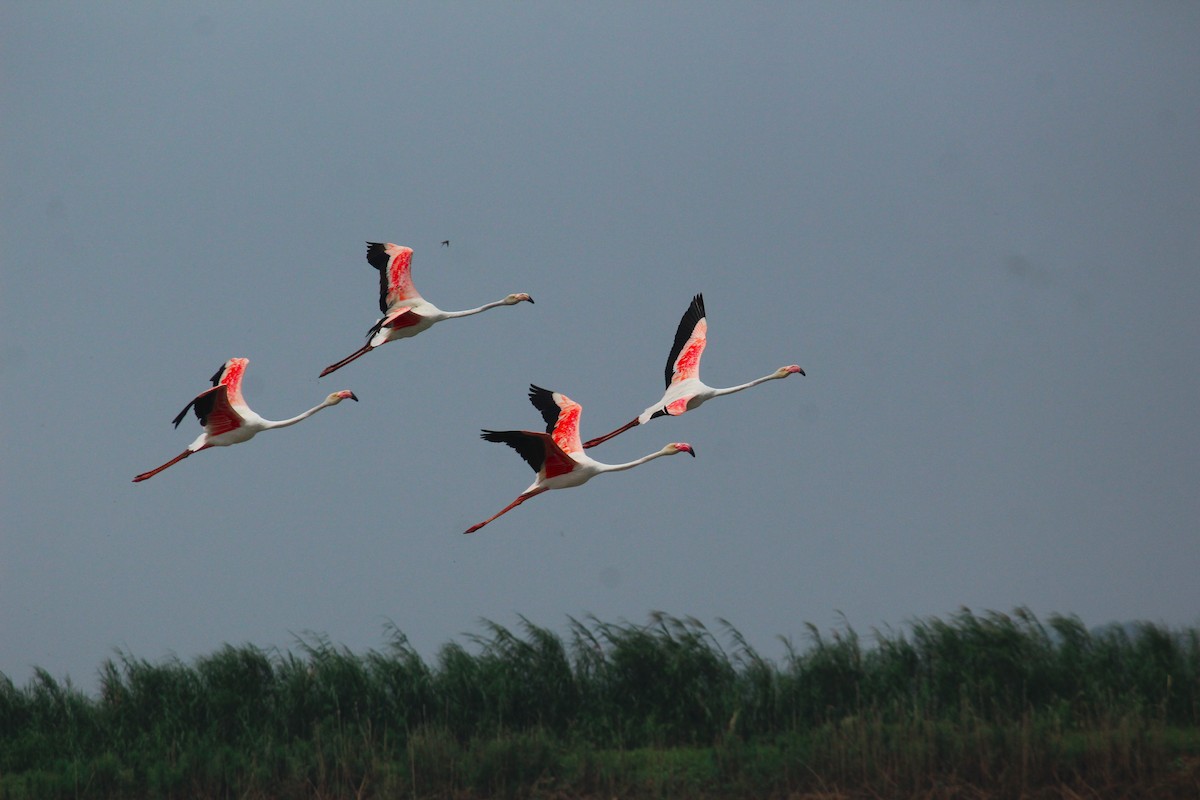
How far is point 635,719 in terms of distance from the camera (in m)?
26.7

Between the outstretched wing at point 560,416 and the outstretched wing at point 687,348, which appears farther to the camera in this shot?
the outstretched wing at point 687,348

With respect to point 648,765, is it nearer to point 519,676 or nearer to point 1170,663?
point 519,676

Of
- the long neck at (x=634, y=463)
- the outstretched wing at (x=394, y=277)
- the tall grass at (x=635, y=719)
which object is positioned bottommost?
the tall grass at (x=635, y=719)

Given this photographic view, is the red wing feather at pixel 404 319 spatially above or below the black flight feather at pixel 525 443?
above

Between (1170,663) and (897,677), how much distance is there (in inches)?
174

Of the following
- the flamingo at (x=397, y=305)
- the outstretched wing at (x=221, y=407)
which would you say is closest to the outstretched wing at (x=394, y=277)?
the flamingo at (x=397, y=305)

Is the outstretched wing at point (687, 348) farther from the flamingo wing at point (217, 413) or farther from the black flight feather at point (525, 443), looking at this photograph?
the flamingo wing at point (217, 413)

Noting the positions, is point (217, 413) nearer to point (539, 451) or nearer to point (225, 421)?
point (225, 421)

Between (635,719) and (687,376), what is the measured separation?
232 inches

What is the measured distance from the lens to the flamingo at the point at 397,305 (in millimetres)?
24109

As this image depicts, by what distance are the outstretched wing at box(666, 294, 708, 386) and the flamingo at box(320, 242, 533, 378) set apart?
3684 millimetres

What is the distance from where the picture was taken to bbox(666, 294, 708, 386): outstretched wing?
83.1ft

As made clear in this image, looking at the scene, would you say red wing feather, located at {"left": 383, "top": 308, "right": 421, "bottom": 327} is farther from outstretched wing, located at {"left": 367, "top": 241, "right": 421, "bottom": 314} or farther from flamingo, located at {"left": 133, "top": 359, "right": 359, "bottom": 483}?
flamingo, located at {"left": 133, "top": 359, "right": 359, "bottom": 483}

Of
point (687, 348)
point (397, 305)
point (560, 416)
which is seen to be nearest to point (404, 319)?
point (397, 305)
